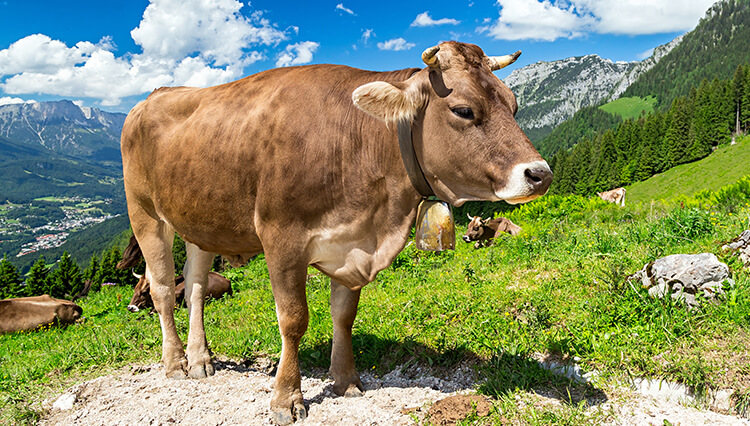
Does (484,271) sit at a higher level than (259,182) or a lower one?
lower

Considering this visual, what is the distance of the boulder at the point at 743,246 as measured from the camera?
4.92 metres

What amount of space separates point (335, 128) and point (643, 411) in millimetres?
3151

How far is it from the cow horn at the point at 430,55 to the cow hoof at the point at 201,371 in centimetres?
390

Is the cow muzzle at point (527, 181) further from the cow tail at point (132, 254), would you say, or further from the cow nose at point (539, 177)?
the cow tail at point (132, 254)

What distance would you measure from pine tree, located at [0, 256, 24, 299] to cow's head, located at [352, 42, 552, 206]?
28266 millimetres

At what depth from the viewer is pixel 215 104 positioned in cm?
423

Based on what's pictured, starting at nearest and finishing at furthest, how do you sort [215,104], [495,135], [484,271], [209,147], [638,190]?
[495,135] < [209,147] < [215,104] < [484,271] < [638,190]

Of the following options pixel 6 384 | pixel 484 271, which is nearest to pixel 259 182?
pixel 6 384

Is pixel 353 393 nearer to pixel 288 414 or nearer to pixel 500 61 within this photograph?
pixel 288 414

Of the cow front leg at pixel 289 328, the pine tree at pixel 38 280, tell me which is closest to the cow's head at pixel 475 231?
the cow front leg at pixel 289 328

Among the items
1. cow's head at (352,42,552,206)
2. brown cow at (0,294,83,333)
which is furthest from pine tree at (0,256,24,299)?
cow's head at (352,42,552,206)

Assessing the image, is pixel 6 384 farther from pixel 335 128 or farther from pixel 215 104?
pixel 335 128

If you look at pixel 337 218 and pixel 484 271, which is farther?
pixel 484 271

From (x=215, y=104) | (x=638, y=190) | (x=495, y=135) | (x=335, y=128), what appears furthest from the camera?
(x=638, y=190)
